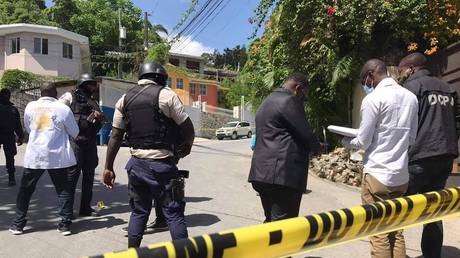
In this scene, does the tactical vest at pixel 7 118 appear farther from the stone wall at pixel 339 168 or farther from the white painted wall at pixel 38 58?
the white painted wall at pixel 38 58

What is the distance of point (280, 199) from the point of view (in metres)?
4.14

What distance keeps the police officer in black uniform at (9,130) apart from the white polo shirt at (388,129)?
23.5ft

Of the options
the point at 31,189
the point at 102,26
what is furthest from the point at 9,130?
the point at 102,26

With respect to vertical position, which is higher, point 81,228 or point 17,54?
point 17,54

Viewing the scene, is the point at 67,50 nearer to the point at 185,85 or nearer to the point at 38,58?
the point at 38,58

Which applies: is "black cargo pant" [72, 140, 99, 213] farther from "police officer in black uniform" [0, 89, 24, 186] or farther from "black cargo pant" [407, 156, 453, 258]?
"black cargo pant" [407, 156, 453, 258]

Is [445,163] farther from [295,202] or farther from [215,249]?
[215,249]

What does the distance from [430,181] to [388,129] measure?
831mm

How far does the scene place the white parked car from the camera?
38.8 meters

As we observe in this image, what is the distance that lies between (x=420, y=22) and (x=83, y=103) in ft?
21.7

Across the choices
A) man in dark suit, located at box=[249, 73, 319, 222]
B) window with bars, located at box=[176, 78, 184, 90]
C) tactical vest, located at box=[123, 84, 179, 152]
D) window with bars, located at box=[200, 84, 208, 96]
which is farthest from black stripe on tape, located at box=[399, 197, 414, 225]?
window with bars, located at box=[200, 84, 208, 96]

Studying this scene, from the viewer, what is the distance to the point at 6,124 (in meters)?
9.44

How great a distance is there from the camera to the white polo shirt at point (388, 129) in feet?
13.3

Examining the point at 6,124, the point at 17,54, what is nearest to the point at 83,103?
the point at 6,124
